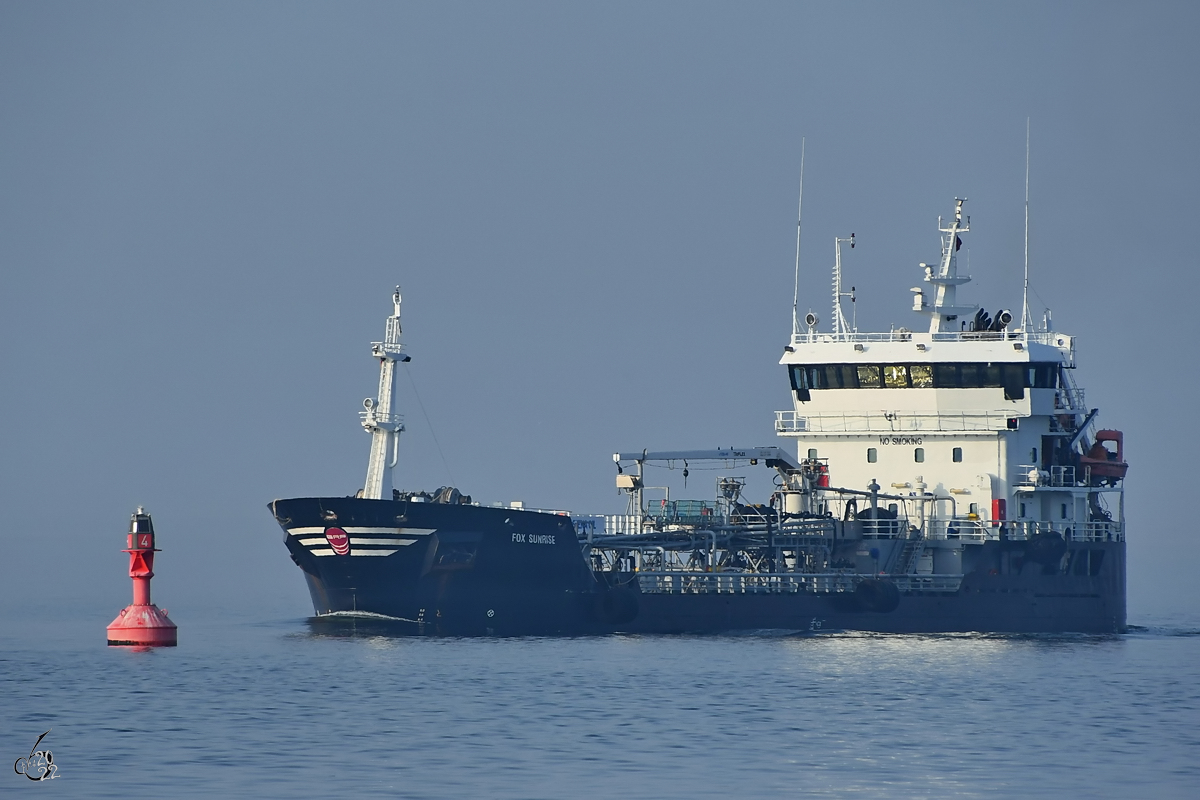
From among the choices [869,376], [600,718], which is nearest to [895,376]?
[869,376]

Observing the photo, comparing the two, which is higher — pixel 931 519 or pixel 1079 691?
pixel 931 519

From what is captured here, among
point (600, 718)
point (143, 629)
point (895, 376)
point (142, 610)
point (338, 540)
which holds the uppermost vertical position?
point (895, 376)

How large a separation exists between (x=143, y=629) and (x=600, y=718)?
1772cm

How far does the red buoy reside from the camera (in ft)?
157

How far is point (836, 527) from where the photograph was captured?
5500 centimetres

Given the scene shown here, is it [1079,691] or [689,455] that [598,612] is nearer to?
[689,455]

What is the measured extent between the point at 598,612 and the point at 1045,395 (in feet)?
51.3

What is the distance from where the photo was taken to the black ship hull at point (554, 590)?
48.4 meters

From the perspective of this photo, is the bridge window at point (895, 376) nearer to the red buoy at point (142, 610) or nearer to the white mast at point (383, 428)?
the white mast at point (383, 428)

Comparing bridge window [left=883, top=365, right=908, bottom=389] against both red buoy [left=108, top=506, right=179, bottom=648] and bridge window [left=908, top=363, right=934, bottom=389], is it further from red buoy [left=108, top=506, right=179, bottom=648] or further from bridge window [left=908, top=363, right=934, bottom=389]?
red buoy [left=108, top=506, right=179, bottom=648]

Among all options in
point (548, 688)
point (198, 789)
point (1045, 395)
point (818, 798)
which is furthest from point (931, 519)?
point (198, 789)

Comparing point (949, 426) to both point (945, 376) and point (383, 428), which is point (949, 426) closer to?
point (945, 376)

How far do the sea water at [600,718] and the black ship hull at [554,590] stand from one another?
1025 mm

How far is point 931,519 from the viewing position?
5594 centimetres
